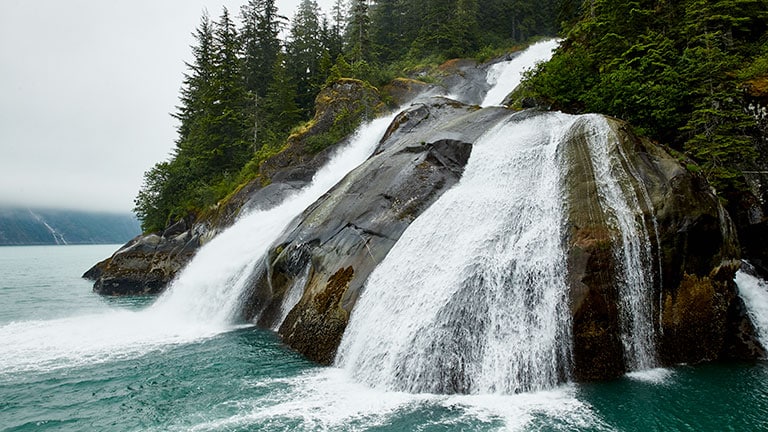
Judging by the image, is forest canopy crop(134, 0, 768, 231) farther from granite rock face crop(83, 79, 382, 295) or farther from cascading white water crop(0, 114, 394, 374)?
cascading white water crop(0, 114, 394, 374)

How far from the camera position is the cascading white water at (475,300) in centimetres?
888

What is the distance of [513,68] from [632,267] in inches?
1269

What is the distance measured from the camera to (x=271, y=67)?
40969 mm

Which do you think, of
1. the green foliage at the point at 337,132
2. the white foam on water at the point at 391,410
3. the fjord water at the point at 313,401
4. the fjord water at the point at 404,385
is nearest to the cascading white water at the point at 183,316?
the fjord water at the point at 404,385

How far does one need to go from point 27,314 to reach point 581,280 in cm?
2429

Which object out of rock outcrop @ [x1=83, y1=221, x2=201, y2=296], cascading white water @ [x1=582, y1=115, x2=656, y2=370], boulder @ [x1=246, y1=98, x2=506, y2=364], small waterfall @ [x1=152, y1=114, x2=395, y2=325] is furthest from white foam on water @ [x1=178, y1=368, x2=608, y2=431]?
rock outcrop @ [x1=83, y1=221, x2=201, y2=296]

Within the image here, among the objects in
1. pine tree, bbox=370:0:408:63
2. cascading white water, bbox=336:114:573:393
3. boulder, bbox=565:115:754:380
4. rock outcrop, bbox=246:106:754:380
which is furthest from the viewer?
pine tree, bbox=370:0:408:63

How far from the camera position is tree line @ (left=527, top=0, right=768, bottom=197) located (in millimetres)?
12930

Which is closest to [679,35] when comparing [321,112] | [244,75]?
[321,112]

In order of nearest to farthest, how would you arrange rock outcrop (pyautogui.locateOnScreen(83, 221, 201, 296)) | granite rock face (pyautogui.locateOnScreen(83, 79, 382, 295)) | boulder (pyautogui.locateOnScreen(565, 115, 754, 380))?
boulder (pyautogui.locateOnScreen(565, 115, 754, 380)) → granite rock face (pyautogui.locateOnScreen(83, 79, 382, 295)) → rock outcrop (pyautogui.locateOnScreen(83, 221, 201, 296))

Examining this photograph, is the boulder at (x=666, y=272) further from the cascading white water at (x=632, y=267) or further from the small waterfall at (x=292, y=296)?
the small waterfall at (x=292, y=296)

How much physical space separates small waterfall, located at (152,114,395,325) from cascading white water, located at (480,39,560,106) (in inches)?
560

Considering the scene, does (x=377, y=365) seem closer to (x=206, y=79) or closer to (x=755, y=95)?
(x=755, y=95)

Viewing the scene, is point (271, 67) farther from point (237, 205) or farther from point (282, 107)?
point (237, 205)
